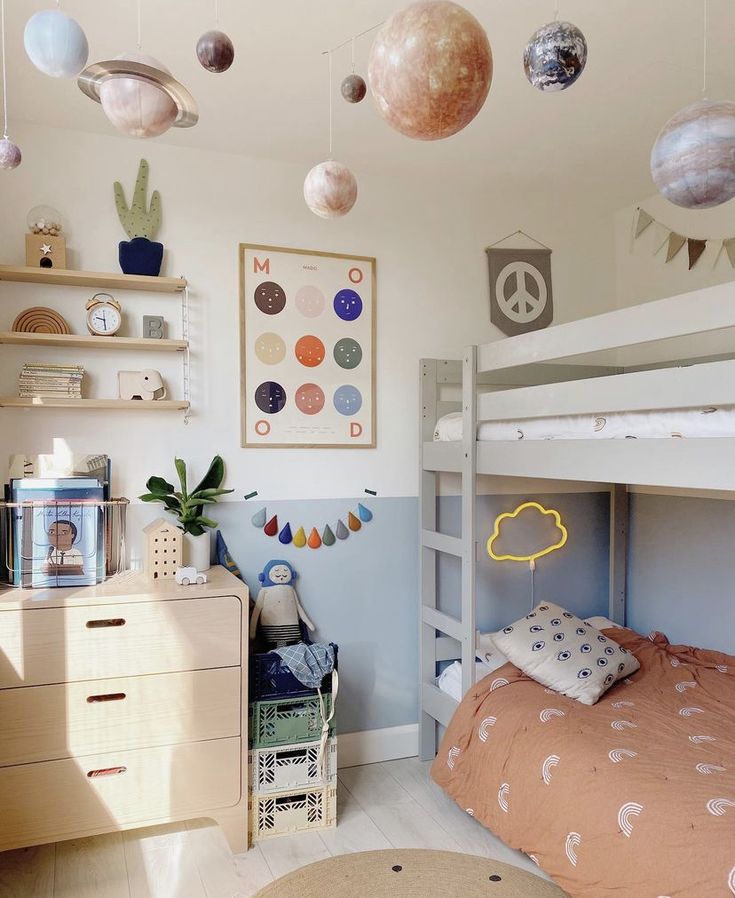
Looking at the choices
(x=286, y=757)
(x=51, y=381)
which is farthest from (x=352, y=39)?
(x=286, y=757)

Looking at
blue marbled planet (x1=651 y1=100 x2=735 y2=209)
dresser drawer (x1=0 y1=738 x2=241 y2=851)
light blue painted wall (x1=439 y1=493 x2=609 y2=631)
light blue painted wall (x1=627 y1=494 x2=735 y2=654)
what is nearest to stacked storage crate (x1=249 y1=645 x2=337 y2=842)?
dresser drawer (x1=0 y1=738 x2=241 y2=851)

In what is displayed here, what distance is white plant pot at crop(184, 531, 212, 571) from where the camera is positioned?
2627mm

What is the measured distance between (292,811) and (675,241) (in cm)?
277

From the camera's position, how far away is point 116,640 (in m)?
2.29

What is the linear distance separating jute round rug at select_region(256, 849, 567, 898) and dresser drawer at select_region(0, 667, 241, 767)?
494 mm

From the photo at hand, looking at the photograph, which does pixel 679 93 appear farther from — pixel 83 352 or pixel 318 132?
pixel 83 352

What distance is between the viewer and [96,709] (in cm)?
227

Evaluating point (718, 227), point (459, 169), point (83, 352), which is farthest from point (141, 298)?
point (718, 227)

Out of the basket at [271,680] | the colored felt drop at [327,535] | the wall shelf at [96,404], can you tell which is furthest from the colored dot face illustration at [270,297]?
the basket at [271,680]

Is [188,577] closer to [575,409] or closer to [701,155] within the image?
[575,409]

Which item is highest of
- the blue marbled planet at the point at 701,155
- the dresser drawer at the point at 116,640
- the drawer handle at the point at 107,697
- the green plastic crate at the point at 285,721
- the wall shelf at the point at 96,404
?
the blue marbled planet at the point at 701,155

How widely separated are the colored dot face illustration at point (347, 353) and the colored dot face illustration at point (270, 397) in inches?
11.0

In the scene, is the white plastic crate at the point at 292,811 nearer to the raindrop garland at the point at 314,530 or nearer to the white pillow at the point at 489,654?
the white pillow at the point at 489,654

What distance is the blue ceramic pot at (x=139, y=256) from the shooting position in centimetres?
268
